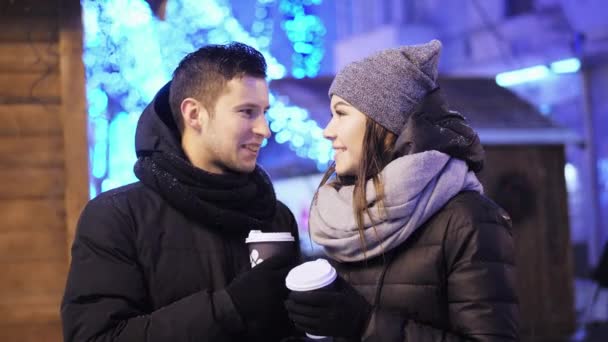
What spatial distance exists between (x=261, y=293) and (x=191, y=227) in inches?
16.6

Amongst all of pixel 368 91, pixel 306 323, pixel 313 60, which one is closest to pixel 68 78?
pixel 368 91

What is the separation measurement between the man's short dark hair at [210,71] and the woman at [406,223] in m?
0.33

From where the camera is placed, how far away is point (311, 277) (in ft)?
6.17

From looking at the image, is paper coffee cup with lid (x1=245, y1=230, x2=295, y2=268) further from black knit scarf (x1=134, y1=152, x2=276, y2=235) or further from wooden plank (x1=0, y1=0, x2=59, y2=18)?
wooden plank (x1=0, y1=0, x2=59, y2=18)

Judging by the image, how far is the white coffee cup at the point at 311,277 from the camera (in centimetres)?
187

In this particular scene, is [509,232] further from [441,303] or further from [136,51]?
[136,51]

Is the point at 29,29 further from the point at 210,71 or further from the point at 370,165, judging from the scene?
the point at 370,165

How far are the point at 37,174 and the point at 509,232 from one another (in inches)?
90.2

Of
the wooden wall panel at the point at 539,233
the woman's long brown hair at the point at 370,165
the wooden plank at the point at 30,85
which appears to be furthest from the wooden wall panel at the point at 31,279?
the wooden wall panel at the point at 539,233

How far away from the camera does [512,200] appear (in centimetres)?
743

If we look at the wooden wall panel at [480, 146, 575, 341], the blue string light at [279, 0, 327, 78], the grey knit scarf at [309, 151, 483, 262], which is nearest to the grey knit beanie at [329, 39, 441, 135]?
the grey knit scarf at [309, 151, 483, 262]

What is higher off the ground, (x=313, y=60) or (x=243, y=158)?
(x=313, y=60)

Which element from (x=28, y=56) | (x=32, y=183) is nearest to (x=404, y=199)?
(x=32, y=183)

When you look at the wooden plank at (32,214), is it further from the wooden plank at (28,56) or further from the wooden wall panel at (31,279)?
the wooden plank at (28,56)
